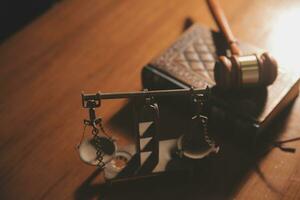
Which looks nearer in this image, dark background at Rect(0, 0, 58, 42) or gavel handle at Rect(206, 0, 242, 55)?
gavel handle at Rect(206, 0, 242, 55)

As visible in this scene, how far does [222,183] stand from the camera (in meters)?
1.07

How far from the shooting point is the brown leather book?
111 cm

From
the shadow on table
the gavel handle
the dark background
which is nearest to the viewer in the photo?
the shadow on table

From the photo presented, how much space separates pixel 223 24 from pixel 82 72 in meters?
0.39

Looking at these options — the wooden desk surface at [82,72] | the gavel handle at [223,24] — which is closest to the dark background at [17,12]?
the wooden desk surface at [82,72]

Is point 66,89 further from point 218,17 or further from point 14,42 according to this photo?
point 218,17

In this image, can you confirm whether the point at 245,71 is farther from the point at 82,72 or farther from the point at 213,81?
the point at 82,72

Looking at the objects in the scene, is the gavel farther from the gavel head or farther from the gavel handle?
the gavel handle

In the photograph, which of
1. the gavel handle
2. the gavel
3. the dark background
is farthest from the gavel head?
the dark background

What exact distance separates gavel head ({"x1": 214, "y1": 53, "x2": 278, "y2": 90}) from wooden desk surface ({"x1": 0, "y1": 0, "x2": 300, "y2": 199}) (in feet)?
0.41

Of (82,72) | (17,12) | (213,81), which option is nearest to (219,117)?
(213,81)

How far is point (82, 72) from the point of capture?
51.3 inches

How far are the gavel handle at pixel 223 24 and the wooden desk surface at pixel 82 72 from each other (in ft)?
0.21

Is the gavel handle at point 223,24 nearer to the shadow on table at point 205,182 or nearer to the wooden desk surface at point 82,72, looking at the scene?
the wooden desk surface at point 82,72
